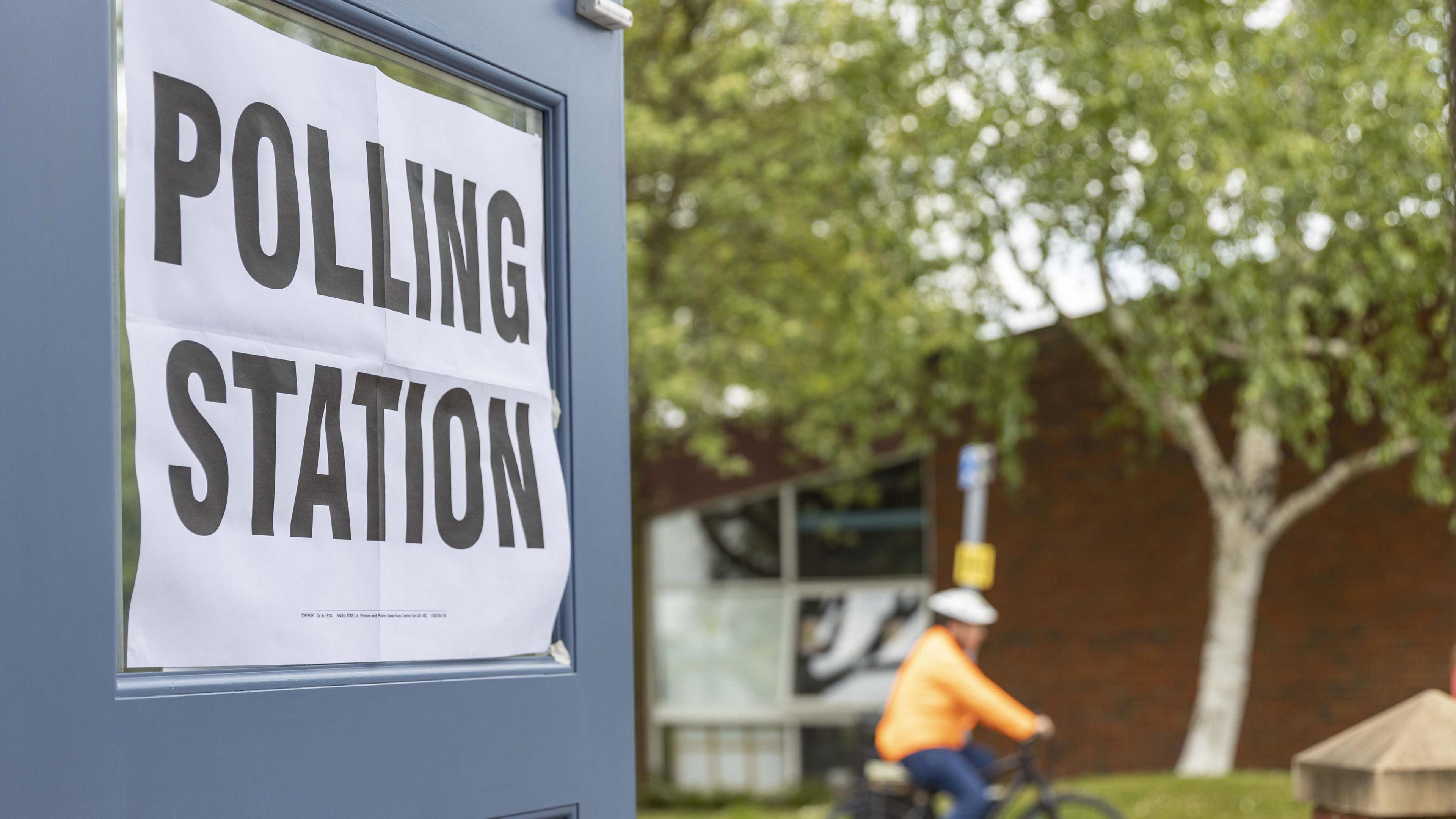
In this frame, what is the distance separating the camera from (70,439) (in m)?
1.25

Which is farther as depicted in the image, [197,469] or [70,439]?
[197,469]

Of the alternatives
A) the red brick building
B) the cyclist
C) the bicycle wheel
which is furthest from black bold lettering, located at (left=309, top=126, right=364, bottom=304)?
the red brick building

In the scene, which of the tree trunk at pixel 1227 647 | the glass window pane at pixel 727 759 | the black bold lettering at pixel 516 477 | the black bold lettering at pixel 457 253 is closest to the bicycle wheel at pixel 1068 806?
the tree trunk at pixel 1227 647

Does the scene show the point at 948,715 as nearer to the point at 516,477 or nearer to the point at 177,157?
the point at 516,477

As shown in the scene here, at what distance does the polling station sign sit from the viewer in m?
1.38

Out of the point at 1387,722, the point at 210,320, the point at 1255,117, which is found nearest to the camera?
the point at 210,320

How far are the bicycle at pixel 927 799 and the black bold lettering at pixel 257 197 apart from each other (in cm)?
636

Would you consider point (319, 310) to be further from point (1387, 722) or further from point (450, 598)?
Result: point (1387, 722)

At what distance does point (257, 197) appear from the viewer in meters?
1.49

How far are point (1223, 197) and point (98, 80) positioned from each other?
33.0 feet

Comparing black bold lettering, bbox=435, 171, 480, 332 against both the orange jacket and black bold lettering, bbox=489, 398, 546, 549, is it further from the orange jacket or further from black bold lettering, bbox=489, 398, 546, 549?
the orange jacket

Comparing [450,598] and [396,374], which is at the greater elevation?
[396,374]

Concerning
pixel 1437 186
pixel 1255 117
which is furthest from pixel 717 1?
pixel 1437 186

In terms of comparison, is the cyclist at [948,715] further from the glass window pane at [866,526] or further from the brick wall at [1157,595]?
the glass window pane at [866,526]
